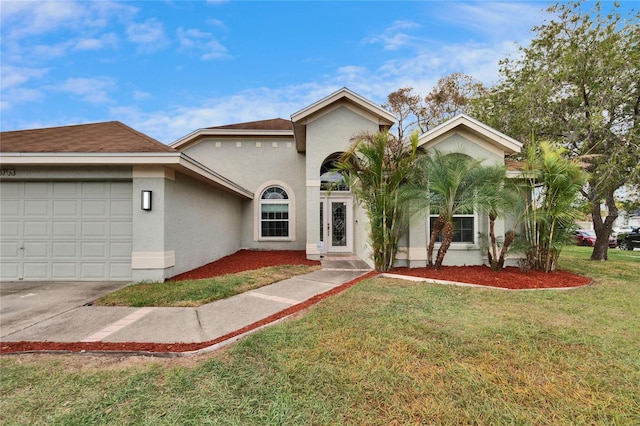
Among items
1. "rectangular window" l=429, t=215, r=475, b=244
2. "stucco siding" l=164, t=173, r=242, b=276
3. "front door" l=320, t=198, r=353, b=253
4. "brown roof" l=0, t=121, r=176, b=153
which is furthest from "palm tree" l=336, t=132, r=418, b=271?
"brown roof" l=0, t=121, r=176, b=153

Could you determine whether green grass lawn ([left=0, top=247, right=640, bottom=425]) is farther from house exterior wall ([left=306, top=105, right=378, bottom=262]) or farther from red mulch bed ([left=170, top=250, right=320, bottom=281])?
house exterior wall ([left=306, top=105, right=378, bottom=262])

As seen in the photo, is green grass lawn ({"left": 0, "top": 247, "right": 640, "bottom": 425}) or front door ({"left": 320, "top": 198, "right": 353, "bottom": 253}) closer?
green grass lawn ({"left": 0, "top": 247, "right": 640, "bottom": 425})

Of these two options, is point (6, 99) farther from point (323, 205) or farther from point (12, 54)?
point (323, 205)

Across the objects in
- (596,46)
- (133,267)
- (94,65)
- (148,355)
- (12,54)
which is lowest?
(148,355)

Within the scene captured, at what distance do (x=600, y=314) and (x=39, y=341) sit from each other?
8.62 meters

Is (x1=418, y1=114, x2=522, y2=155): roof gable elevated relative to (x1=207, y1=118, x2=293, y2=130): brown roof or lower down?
lower down

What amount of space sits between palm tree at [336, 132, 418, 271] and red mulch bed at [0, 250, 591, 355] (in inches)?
33.6

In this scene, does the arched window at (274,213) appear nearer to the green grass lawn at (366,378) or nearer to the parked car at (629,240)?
the green grass lawn at (366,378)

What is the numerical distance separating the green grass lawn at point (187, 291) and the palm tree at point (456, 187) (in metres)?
4.49

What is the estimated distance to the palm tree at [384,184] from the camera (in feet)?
26.5

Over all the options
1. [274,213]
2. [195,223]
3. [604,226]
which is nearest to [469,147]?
[274,213]

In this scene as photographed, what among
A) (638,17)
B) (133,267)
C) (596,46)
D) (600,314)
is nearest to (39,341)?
(133,267)

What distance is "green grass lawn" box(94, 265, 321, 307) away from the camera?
5705 millimetres

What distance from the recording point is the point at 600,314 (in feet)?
16.6
